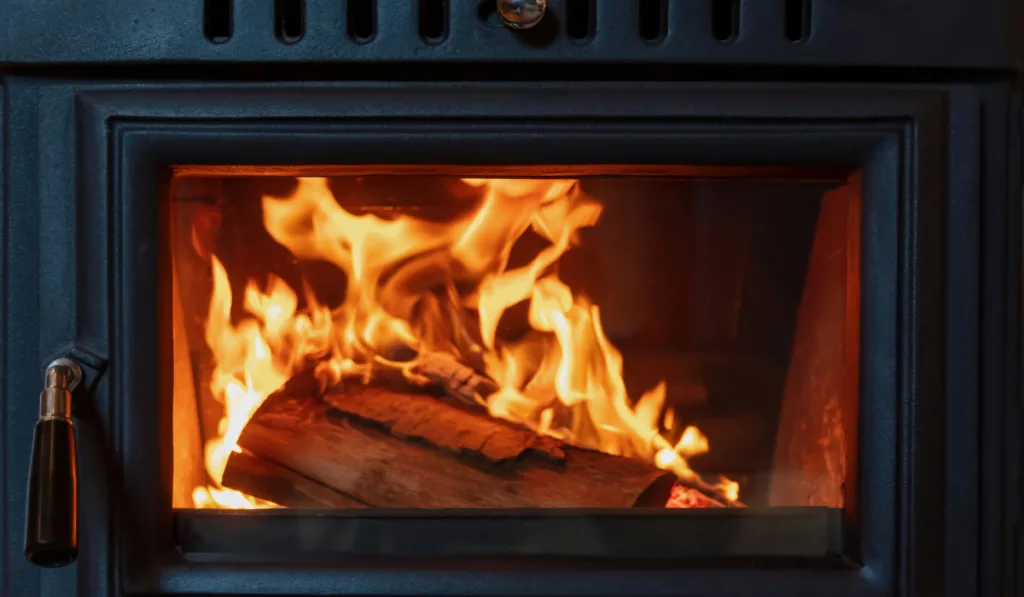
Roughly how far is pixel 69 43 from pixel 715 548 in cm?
68

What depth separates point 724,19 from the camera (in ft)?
2.33

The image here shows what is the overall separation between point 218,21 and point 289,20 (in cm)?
6

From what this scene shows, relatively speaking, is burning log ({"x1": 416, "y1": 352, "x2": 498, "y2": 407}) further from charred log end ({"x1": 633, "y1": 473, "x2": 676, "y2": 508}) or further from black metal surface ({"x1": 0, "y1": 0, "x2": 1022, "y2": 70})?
black metal surface ({"x1": 0, "y1": 0, "x2": 1022, "y2": 70})

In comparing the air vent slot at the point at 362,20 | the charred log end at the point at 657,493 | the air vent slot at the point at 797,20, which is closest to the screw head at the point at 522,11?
the air vent slot at the point at 362,20

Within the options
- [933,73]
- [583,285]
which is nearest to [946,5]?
[933,73]

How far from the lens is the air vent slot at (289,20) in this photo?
0.68 meters

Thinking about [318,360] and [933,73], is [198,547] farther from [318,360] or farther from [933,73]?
[933,73]

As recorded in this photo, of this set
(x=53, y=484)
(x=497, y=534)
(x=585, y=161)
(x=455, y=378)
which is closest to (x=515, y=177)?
(x=585, y=161)

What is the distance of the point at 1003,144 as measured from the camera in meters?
0.69

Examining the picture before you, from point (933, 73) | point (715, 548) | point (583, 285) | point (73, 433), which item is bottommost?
point (715, 548)

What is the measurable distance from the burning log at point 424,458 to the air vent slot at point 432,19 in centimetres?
33

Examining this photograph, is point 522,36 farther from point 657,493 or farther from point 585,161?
point 657,493

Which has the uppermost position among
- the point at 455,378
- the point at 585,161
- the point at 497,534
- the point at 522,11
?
the point at 522,11

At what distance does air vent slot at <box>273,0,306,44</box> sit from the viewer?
0.68m
